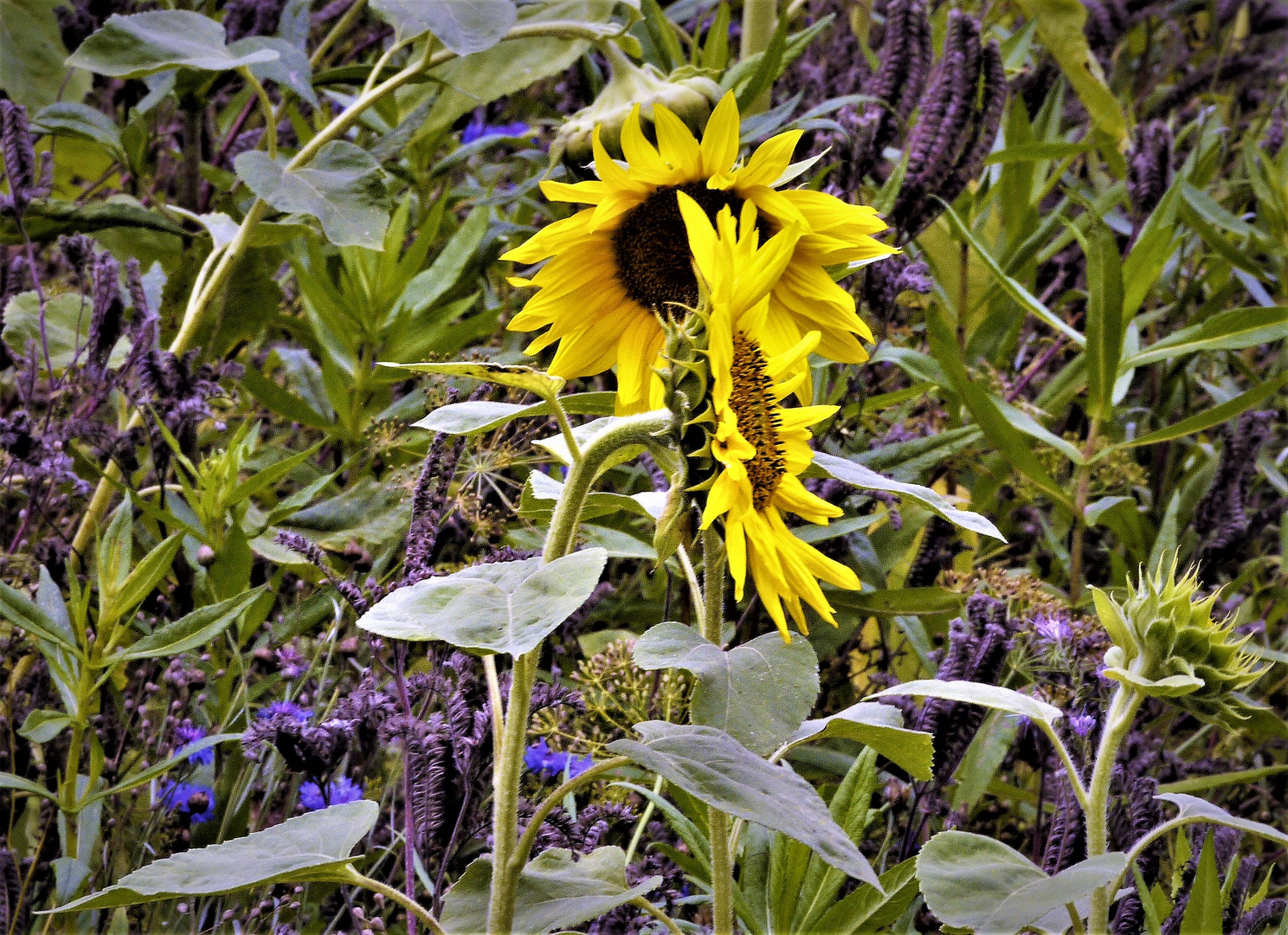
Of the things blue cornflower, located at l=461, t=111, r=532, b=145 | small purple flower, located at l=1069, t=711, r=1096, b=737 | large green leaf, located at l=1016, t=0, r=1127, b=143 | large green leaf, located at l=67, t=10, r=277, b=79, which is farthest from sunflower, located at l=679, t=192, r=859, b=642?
blue cornflower, located at l=461, t=111, r=532, b=145

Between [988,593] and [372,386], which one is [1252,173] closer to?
[988,593]

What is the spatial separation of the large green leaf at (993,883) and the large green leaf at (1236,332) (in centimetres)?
54

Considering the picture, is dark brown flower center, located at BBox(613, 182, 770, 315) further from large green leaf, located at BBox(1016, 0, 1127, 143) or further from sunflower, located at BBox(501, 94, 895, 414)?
large green leaf, located at BBox(1016, 0, 1127, 143)

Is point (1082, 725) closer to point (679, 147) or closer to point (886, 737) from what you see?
point (886, 737)

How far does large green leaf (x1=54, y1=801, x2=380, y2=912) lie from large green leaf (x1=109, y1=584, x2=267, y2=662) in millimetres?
192

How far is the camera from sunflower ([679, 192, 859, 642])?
0.39m

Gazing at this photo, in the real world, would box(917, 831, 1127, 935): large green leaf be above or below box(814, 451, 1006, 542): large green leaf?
below

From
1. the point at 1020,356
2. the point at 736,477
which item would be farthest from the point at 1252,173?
the point at 736,477

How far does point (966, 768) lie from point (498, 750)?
401mm

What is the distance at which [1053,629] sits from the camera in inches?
24.7

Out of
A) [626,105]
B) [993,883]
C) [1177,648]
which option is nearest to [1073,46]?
[626,105]

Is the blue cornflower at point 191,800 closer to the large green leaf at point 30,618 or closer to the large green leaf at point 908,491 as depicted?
the large green leaf at point 30,618

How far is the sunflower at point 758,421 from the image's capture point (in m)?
0.39

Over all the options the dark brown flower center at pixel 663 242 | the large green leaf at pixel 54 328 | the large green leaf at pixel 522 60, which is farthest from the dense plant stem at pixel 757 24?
the large green leaf at pixel 54 328
